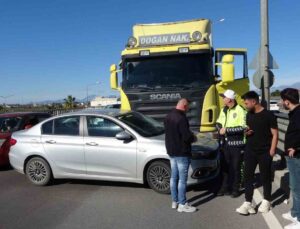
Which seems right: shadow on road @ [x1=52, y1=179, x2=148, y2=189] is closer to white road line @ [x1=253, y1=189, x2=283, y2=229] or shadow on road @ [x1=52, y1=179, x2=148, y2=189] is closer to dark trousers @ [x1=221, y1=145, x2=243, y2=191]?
dark trousers @ [x1=221, y1=145, x2=243, y2=191]

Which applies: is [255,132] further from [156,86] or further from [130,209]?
[156,86]

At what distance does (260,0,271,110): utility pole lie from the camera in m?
10.5

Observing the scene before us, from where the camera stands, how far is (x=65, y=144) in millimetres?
8078

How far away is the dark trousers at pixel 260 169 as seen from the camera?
594 centimetres

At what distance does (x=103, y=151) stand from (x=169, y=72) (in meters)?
3.37

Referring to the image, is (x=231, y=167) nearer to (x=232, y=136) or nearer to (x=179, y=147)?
(x=232, y=136)

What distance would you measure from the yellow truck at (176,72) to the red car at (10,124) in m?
2.59

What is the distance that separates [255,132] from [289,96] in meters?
0.98

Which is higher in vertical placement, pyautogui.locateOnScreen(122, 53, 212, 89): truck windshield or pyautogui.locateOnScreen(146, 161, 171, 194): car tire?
pyautogui.locateOnScreen(122, 53, 212, 89): truck windshield

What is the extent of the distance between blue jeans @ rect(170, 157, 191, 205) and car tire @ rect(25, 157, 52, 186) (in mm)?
3073

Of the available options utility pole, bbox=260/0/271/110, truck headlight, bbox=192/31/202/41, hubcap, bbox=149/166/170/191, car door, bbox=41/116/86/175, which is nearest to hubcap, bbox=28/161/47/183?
car door, bbox=41/116/86/175

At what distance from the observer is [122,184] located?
8180 mm

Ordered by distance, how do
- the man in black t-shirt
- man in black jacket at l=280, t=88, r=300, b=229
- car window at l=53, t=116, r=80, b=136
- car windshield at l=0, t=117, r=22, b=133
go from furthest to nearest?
car windshield at l=0, t=117, r=22, b=133
car window at l=53, t=116, r=80, b=136
the man in black t-shirt
man in black jacket at l=280, t=88, r=300, b=229

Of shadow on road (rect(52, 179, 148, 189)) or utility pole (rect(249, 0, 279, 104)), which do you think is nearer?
shadow on road (rect(52, 179, 148, 189))
